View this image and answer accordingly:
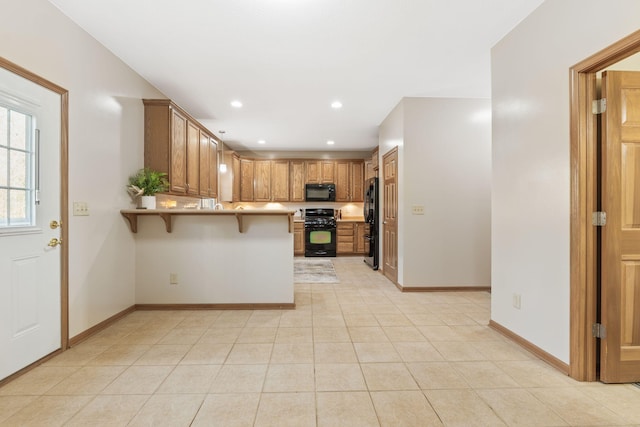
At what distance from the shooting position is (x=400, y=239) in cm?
445

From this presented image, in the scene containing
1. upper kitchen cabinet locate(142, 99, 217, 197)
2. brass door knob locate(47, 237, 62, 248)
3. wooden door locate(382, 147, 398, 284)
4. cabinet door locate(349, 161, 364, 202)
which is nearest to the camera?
brass door knob locate(47, 237, 62, 248)

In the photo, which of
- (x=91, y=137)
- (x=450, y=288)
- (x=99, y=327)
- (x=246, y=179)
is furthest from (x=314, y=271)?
(x=91, y=137)

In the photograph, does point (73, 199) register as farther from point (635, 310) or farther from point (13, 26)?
point (635, 310)

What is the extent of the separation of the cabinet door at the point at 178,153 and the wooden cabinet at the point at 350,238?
4.12m

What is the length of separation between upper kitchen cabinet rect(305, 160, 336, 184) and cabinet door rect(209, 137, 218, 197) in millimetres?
2598

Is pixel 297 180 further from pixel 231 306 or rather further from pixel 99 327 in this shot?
pixel 99 327

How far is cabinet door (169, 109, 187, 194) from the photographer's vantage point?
3750 mm

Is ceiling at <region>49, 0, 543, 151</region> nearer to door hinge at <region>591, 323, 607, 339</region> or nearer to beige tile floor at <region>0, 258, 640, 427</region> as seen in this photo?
door hinge at <region>591, 323, 607, 339</region>

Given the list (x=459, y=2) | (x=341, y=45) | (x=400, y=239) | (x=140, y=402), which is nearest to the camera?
(x=140, y=402)

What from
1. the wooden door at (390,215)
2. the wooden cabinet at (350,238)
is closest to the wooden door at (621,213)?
the wooden door at (390,215)

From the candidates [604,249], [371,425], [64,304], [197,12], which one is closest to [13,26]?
[197,12]

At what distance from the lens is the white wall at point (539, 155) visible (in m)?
2.00

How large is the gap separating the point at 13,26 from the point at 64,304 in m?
1.95

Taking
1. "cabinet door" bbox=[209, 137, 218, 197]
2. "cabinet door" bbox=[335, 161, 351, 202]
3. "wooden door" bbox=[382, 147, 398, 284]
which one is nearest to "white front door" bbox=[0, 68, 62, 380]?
"cabinet door" bbox=[209, 137, 218, 197]
